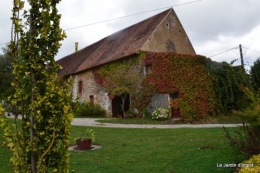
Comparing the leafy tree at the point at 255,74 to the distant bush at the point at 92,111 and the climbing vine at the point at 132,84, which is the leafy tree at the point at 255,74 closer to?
the climbing vine at the point at 132,84

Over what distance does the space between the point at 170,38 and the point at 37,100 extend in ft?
64.3

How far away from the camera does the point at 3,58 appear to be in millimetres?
25141

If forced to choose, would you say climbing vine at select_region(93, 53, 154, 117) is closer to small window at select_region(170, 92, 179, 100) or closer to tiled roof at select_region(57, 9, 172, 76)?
tiled roof at select_region(57, 9, 172, 76)

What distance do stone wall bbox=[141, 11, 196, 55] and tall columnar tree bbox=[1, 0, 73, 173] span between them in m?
16.2

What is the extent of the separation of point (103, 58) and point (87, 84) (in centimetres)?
334

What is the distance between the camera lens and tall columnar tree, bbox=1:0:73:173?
259 centimetres

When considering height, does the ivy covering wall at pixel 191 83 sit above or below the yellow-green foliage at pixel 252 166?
above

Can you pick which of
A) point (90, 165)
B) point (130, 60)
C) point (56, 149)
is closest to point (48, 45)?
point (56, 149)

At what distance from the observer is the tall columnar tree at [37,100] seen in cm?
259

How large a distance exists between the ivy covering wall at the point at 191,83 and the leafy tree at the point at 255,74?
97 cm

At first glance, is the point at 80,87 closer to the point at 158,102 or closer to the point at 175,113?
the point at 158,102

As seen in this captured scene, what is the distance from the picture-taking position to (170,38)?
2120 cm

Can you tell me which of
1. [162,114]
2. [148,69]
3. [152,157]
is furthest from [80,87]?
[152,157]

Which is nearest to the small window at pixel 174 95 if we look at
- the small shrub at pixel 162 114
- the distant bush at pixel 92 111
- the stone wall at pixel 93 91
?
the small shrub at pixel 162 114
